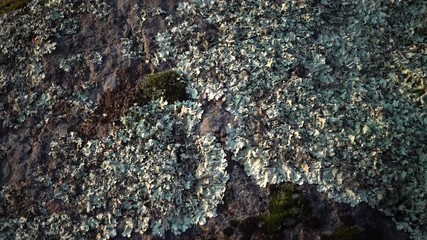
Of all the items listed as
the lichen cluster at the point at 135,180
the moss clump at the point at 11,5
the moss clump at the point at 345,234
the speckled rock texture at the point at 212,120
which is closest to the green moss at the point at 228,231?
the speckled rock texture at the point at 212,120

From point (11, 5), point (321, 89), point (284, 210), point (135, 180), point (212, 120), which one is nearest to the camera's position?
point (284, 210)

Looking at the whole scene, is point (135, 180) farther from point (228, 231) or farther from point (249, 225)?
point (249, 225)

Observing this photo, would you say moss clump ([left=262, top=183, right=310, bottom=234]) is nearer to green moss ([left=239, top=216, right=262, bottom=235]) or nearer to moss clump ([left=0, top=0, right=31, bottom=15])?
green moss ([left=239, top=216, right=262, bottom=235])

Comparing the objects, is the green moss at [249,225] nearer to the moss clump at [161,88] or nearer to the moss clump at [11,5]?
the moss clump at [161,88]

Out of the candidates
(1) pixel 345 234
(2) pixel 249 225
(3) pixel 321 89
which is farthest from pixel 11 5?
(1) pixel 345 234

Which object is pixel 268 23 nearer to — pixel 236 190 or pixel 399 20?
pixel 399 20

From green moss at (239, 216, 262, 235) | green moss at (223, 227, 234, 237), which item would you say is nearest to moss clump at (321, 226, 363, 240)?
green moss at (239, 216, 262, 235)
